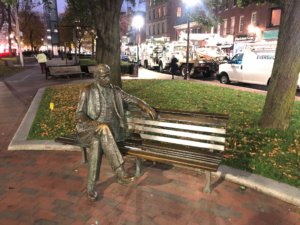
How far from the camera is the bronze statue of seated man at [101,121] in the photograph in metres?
3.36

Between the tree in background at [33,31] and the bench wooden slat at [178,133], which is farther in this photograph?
the tree in background at [33,31]

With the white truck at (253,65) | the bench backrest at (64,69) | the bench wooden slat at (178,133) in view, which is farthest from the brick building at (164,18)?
the bench wooden slat at (178,133)

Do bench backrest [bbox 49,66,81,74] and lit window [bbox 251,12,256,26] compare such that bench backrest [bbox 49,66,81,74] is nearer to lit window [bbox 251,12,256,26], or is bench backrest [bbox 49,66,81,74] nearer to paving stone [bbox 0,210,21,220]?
paving stone [bbox 0,210,21,220]

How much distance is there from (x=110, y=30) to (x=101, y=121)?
587 centimetres

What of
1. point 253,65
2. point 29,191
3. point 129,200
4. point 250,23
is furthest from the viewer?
point 250,23

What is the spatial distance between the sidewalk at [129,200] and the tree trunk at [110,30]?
5141 mm

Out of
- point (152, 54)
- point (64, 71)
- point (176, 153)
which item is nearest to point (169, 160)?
point (176, 153)

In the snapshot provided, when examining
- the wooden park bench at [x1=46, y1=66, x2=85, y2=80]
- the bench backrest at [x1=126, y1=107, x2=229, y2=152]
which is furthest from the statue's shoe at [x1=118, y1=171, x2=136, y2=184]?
the wooden park bench at [x1=46, y1=66, x2=85, y2=80]

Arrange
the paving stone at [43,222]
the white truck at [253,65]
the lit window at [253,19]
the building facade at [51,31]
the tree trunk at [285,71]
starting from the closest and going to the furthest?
the paving stone at [43,222], the tree trunk at [285,71], the white truck at [253,65], the lit window at [253,19], the building facade at [51,31]

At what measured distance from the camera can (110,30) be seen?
8.78 metres

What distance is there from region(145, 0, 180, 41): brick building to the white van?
40.4m

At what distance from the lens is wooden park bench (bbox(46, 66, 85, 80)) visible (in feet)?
52.1

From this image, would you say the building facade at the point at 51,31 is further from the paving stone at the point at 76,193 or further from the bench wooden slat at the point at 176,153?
the paving stone at the point at 76,193

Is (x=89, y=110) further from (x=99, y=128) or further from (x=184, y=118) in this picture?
(x=184, y=118)
